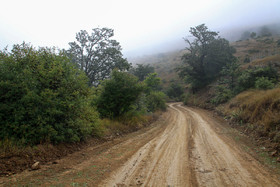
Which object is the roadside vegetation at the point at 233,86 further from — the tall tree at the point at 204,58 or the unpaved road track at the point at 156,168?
the unpaved road track at the point at 156,168

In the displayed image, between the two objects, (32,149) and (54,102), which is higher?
(54,102)

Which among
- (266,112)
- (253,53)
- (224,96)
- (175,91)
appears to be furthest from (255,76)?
(253,53)

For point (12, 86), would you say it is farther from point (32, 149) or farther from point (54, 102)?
point (32, 149)

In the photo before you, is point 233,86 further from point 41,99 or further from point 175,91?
point 175,91

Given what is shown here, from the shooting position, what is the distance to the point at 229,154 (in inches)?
215

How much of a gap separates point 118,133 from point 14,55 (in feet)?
19.0

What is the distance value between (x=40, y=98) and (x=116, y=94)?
576cm

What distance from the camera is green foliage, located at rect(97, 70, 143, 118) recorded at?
35.3 ft

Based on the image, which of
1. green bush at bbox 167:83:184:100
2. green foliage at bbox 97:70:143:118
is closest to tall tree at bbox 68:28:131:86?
green foliage at bbox 97:70:143:118

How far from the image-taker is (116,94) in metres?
10.8

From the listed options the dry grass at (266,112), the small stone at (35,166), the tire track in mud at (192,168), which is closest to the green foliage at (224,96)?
the dry grass at (266,112)

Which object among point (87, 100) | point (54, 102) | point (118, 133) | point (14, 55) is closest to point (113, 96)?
point (118, 133)

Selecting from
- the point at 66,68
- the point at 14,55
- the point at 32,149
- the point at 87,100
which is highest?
the point at 14,55

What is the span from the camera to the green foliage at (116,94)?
424 inches
